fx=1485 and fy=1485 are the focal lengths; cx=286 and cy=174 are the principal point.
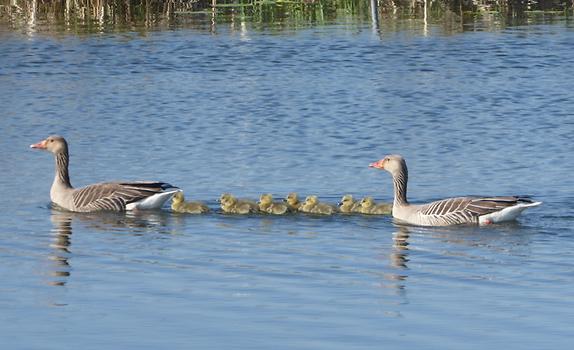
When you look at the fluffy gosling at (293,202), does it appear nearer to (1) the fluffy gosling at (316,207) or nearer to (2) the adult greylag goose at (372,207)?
(1) the fluffy gosling at (316,207)

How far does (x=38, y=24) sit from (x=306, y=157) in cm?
1962

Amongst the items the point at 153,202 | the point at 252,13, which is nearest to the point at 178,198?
the point at 153,202

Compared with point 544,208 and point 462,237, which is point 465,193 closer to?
point 544,208

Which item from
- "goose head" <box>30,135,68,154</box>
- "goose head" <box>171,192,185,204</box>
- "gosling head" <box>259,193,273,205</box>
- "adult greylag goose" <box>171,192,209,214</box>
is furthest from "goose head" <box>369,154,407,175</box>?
"goose head" <box>30,135,68,154</box>

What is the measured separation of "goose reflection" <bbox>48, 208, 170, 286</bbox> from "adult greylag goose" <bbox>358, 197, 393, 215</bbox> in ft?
7.36

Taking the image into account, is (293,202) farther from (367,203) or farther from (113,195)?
(113,195)

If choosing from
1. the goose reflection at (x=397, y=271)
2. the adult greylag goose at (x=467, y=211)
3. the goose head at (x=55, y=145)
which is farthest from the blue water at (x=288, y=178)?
the goose head at (x=55, y=145)

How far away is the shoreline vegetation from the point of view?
39.0 m

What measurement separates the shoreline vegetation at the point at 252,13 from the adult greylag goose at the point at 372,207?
844 inches

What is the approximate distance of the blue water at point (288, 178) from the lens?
11656 millimetres

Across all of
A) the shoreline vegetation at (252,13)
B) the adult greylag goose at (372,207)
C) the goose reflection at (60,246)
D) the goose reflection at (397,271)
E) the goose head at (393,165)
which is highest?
the shoreline vegetation at (252,13)

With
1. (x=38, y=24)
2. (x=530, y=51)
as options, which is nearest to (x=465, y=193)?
(x=530, y=51)

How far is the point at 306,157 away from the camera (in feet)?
69.1

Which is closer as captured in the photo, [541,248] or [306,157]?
[541,248]
